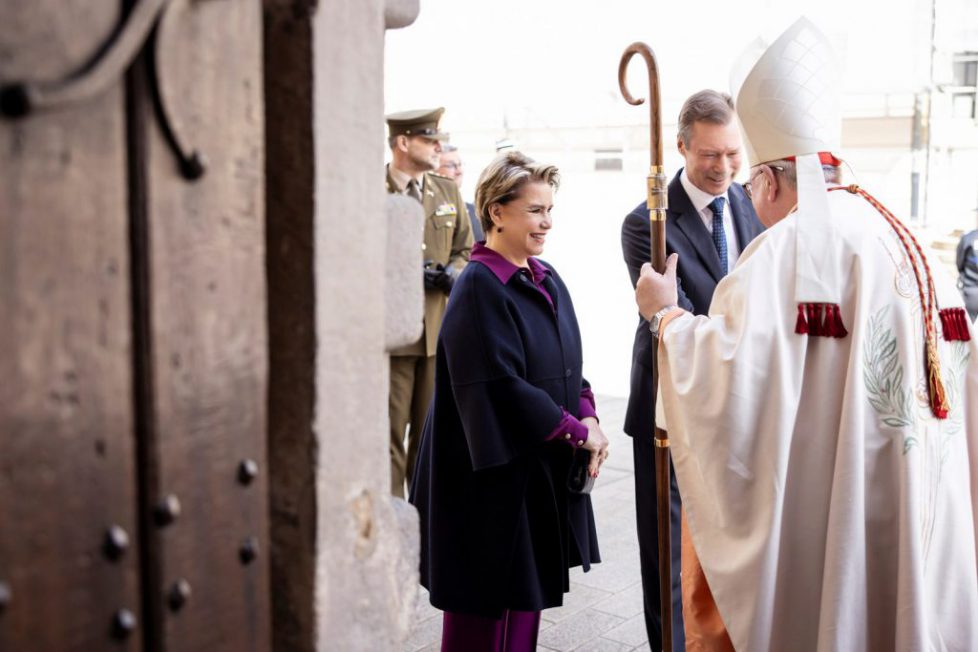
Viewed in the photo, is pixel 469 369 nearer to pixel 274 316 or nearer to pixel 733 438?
pixel 733 438

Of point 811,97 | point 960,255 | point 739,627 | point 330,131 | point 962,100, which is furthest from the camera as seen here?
point 962,100

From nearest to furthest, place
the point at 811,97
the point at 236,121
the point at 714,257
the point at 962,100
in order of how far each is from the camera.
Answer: the point at 236,121, the point at 811,97, the point at 714,257, the point at 962,100

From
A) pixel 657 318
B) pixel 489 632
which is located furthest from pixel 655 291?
pixel 489 632

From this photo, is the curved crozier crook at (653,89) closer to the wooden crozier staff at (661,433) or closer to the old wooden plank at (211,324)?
the wooden crozier staff at (661,433)

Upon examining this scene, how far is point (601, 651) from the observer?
3.86 meters

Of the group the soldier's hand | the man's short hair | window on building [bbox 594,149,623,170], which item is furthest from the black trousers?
window on building [bbox 594,149,623,170]

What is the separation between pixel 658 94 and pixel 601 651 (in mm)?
1997

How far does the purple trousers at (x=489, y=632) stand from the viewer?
3.13 metres

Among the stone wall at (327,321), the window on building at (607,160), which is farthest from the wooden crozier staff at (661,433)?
the window on building at (607,160)

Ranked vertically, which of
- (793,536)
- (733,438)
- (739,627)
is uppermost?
(733,438)

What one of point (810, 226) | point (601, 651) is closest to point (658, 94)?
point (810, 226)

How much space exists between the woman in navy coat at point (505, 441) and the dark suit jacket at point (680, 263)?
41 centimetres

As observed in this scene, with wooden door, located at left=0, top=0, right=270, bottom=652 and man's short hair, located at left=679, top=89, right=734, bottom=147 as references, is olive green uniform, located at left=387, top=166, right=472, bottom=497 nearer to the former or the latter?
man's short hair, located at left=679, top=89, right=734, bottom=147

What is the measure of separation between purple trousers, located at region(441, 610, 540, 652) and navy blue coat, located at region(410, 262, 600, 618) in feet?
0.27
